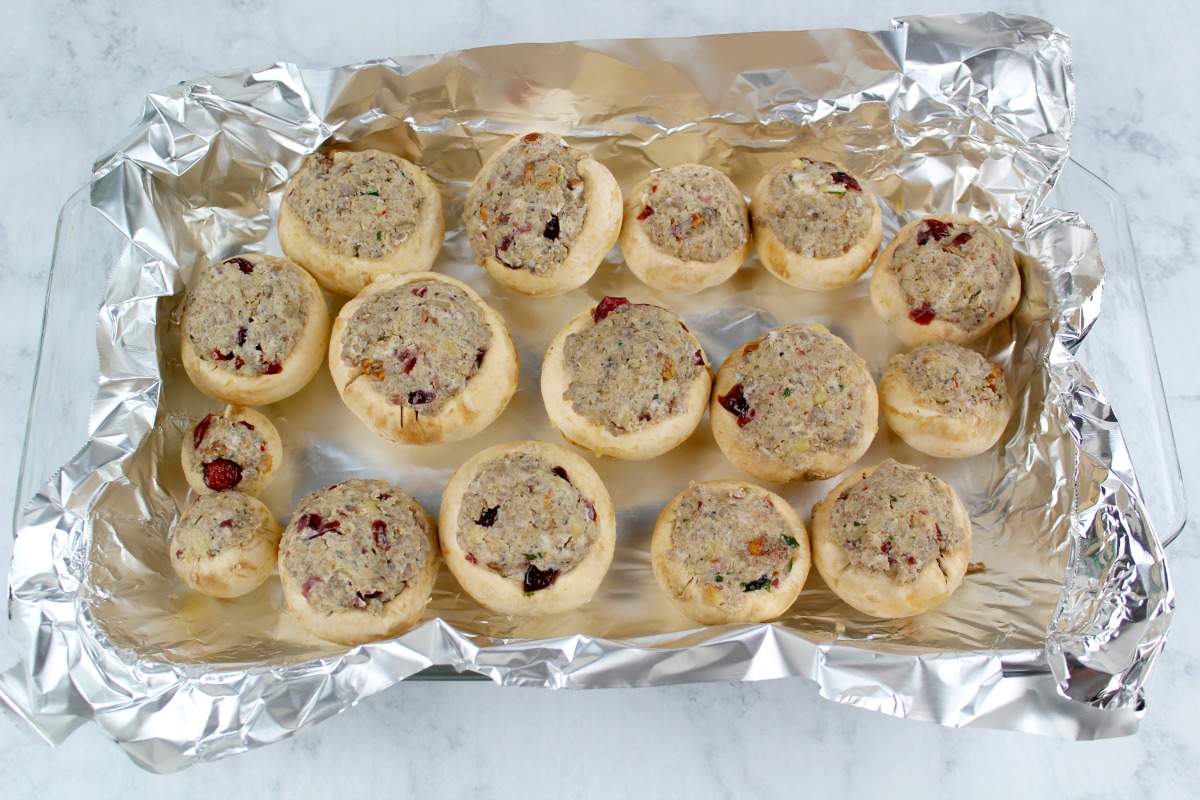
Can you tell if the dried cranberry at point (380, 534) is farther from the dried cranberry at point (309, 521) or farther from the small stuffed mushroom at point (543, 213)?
the small stuffed mushroom at point (543, 213)

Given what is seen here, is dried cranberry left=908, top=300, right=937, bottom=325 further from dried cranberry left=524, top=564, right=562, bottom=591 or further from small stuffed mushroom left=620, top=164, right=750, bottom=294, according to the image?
dried cranberry left=524, top=564, right=562, bottom=591

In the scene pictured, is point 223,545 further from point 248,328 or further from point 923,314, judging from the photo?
point 923,314

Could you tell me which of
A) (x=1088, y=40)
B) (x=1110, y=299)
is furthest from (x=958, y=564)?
(x=1088, y=40)

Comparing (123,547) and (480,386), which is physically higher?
(480,386)

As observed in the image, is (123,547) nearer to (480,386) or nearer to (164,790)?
(164,790)

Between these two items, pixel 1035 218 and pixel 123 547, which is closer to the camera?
pixel 123 547

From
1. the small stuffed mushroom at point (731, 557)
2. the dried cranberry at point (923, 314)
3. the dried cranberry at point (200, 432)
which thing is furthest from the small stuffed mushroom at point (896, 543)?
the dried cranberry at point (200, 432)

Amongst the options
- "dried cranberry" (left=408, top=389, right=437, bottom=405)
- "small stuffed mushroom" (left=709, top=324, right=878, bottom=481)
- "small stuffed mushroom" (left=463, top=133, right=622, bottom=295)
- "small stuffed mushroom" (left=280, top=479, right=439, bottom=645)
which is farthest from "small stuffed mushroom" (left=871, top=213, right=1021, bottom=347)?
"small stuffed mushroom" (left=280, top=479, right=439, bottom=645)
